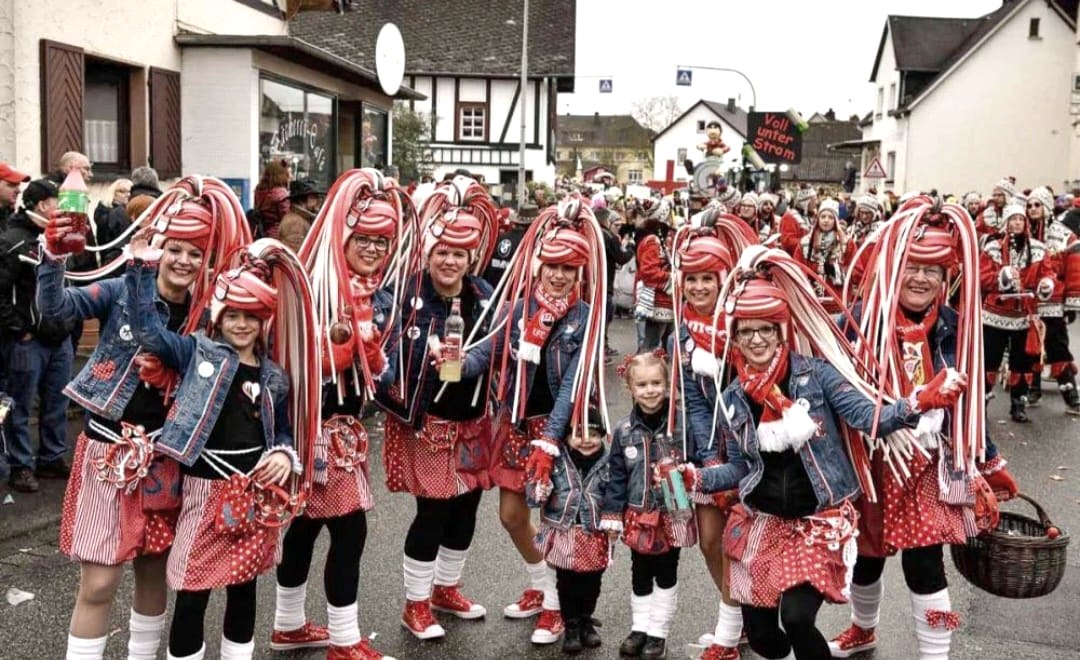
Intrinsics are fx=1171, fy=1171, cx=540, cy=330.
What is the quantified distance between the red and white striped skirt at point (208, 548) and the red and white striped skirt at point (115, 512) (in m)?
0.10

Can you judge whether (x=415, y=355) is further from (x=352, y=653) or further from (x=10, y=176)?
(x=10, y=176)

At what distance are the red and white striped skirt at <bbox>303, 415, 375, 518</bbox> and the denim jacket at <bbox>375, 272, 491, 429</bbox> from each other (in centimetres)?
36

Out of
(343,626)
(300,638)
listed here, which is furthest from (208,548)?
(300,638)

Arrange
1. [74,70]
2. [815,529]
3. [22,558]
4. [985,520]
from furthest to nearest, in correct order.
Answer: [74,70] → [22,558] → [985,520] → [815,529]

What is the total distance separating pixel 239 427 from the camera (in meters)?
3.98

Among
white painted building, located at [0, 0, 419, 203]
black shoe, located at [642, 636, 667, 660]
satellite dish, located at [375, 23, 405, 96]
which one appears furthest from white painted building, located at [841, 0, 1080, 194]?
black shoe, located at [642, 636, 667, 660]

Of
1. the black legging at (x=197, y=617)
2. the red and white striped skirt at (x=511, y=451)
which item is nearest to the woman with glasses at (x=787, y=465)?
the red and white striped skirt at (x=511, y=451)

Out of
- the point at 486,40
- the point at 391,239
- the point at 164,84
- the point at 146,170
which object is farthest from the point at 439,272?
the point at 486,40

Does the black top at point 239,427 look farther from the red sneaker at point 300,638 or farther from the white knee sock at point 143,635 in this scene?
the red sneaker at point 300,638

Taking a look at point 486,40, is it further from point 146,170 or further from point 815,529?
point 815,529

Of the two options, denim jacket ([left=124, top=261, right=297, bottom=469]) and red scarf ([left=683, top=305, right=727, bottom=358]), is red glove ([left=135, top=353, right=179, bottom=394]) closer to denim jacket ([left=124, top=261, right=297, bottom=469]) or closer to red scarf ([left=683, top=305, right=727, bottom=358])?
denim jacket ([left=124, top=261, right=297, bottom=469])

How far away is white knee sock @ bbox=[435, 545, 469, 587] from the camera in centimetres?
542

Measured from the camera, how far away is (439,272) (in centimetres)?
513

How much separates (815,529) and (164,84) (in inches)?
427
